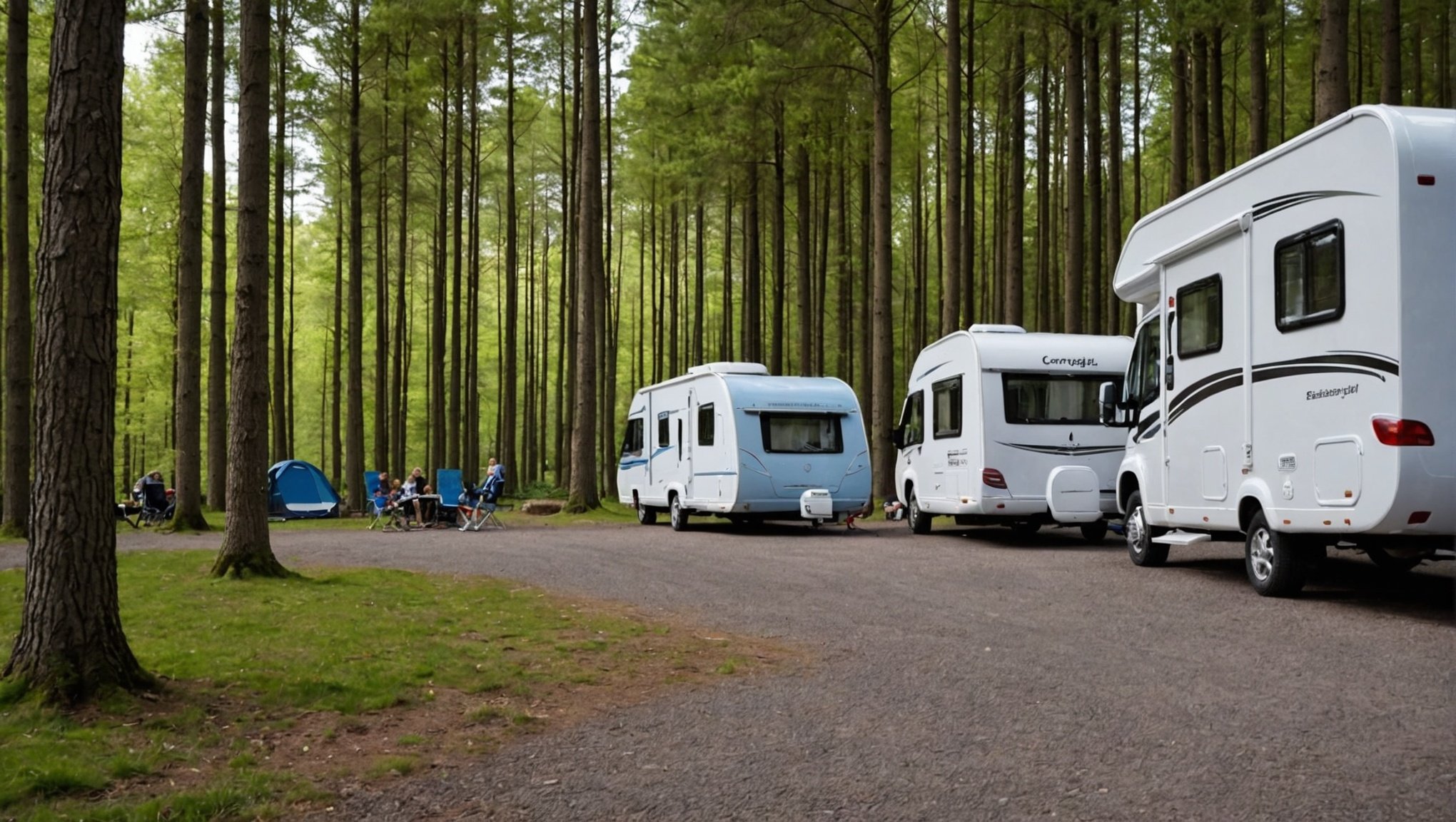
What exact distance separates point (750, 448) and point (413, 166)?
575 inches

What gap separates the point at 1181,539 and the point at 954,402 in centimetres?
538

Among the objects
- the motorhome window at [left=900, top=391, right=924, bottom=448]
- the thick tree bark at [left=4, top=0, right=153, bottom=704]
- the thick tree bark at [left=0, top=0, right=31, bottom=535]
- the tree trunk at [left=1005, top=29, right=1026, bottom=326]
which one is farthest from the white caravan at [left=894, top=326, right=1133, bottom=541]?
the thick tree bark at [left=0, top=0, right=31, bottom=535]

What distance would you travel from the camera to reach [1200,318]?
10.3 meters

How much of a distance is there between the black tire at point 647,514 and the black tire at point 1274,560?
13735mm

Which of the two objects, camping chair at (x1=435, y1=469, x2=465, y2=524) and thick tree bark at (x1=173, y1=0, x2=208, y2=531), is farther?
camping chair at (x1=435, y1=469, x2=465, y2=524)

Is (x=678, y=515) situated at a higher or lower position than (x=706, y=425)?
lower

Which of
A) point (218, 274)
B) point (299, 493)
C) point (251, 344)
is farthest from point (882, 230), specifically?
point (299, 493)

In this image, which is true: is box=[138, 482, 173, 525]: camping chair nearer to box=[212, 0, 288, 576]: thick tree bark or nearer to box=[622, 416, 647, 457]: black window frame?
box=[622, 416, 647, 457]: black window frame

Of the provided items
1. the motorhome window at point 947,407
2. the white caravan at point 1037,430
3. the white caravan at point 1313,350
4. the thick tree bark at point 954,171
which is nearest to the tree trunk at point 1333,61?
the white caravan at point 1313,350

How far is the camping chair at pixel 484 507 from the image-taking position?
787 inches

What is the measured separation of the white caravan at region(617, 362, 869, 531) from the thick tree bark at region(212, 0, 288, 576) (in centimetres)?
831

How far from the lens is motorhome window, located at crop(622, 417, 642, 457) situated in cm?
2252

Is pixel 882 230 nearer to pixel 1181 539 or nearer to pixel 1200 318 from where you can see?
pixel 1200 318

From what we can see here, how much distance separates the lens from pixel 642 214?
37125mm
